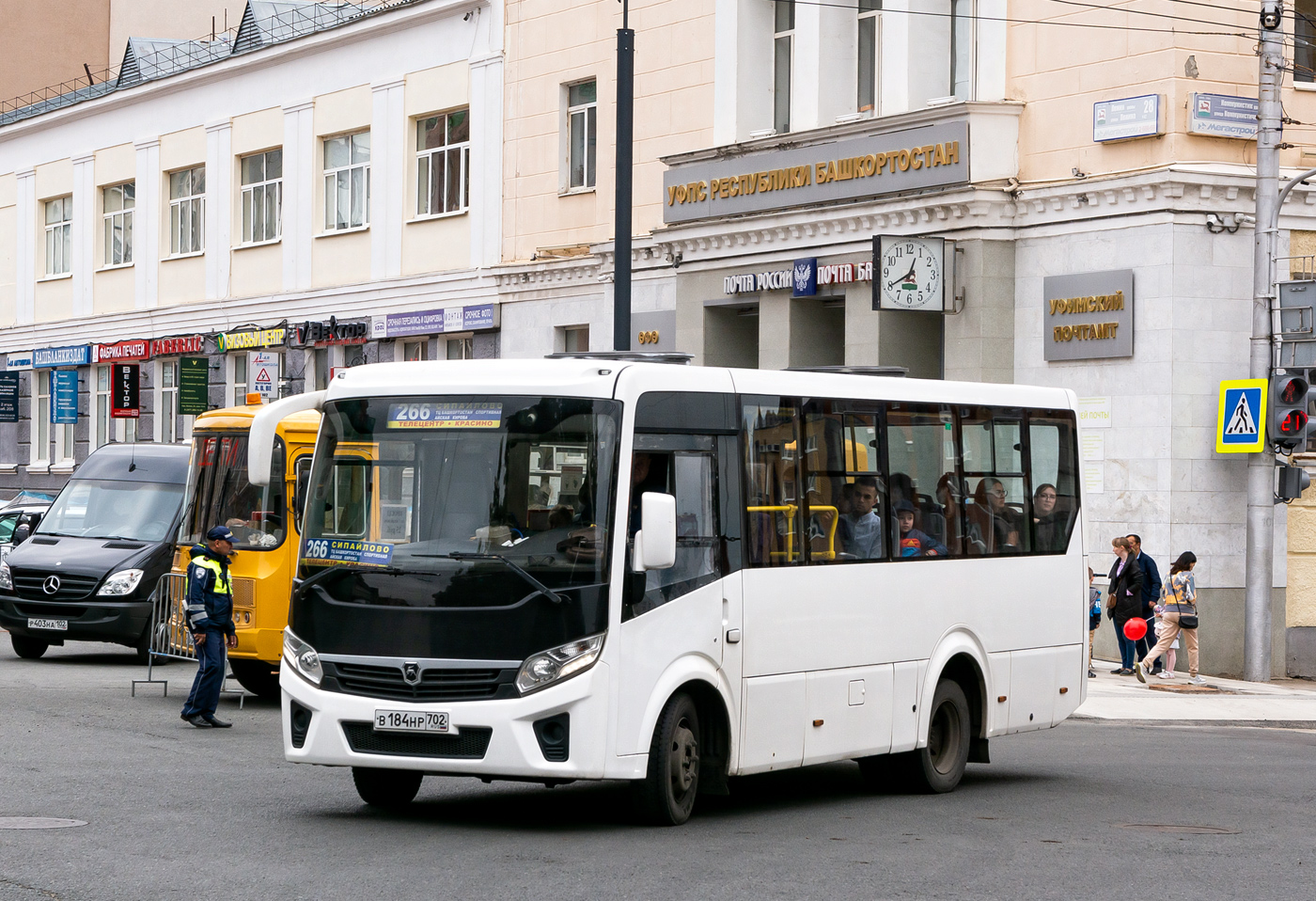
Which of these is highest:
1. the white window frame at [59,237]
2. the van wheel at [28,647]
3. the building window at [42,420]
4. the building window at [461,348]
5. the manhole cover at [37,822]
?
the white window frame at [59,237]

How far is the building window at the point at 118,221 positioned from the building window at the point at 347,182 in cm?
869

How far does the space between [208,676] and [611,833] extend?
575 centimetres

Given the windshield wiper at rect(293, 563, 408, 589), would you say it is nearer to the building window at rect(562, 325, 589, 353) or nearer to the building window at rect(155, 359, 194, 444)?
the building window at rect(562, 325, 589, 353)

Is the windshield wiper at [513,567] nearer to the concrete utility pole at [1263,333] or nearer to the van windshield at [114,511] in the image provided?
the van windshield at [114,511]

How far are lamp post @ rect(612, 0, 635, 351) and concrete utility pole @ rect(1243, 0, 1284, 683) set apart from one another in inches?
279

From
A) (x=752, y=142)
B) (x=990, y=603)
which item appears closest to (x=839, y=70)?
(x=752, y=142)

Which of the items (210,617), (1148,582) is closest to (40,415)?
(1148,582)

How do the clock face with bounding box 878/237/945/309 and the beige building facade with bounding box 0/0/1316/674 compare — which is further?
the clock face with bounding box 878/237/945/309

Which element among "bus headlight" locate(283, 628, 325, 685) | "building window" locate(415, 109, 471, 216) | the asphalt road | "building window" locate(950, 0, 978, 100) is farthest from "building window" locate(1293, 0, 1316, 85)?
"bus headlight" locate(283, 628, 325, 685)

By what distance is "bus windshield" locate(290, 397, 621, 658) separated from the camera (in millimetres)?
10266

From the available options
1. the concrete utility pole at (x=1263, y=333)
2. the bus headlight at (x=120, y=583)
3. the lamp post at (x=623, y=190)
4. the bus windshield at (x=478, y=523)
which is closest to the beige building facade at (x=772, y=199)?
the concrete utility pole at (x=1263, y=333)

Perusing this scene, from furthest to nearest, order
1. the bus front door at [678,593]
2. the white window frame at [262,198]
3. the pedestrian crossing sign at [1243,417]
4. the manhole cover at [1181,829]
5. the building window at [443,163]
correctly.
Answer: the white window frame at [262,198] → the building window at [443,163] → the pedestrian crossing sign at [1243,417] → the manhole cover at [1181,829] → the bus front door at [678,593]

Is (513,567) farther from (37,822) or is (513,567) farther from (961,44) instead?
(961,44)

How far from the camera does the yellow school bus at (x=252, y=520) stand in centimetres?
1719
